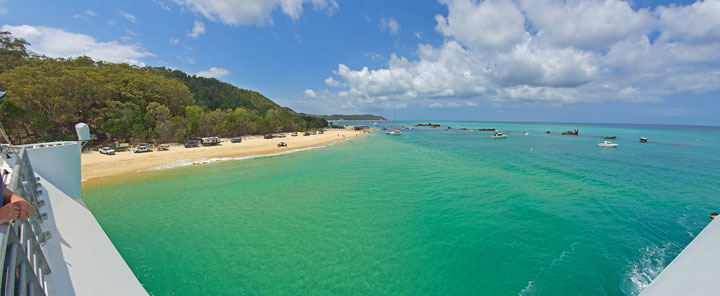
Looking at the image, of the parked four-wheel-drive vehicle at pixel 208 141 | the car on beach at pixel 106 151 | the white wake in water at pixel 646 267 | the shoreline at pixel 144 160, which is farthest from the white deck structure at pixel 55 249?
the parked four-wheel-drive vehicle at pixel 208 141

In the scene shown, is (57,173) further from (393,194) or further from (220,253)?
(393,194)

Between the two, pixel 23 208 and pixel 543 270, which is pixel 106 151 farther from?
pixel 543 270

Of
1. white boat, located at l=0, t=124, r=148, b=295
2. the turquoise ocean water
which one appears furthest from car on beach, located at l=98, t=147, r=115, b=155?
white boat, located at l=0, t=124, r=148, b=295

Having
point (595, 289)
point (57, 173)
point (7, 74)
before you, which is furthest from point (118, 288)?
point (7, 74)

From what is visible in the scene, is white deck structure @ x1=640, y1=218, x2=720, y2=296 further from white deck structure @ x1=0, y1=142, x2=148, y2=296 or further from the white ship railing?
white deck structure @ x1=0, y1=142, x2=148, y2=296

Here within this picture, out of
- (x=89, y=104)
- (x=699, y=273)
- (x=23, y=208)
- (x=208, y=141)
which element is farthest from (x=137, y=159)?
(x=699, y=273)
